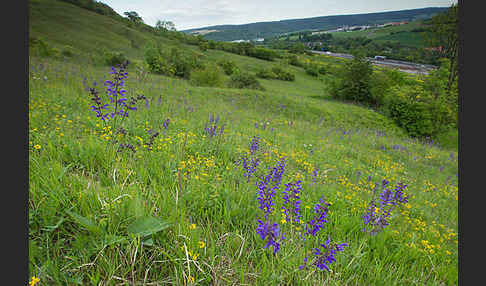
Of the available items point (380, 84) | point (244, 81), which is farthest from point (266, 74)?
point (380, 84)

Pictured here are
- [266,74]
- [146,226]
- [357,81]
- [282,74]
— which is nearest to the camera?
[146,226]

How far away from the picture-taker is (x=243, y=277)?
1.92m

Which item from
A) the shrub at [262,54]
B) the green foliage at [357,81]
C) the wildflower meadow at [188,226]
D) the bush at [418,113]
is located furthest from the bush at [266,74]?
the wildflower meadow at [188,226]

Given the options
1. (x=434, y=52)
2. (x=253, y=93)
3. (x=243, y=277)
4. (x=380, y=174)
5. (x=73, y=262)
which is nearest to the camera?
(x=73, y=262)

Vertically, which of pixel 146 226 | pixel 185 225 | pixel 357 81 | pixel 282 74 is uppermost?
pixel 282 74

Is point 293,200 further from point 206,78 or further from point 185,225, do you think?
point 206,78

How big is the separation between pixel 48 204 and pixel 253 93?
21927 millimetres

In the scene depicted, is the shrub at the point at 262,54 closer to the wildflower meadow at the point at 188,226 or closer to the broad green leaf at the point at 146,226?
the wildflower meadow at the point at 188,226

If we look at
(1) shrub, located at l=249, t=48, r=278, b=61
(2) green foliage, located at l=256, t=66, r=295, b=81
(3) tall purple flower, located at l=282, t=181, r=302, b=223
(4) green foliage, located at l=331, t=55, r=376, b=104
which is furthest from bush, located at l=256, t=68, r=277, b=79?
(3) tall purple flower, located at l=282, t=181, r=302, b=223

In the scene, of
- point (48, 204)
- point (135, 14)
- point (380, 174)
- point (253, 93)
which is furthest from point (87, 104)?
point (135, 14)

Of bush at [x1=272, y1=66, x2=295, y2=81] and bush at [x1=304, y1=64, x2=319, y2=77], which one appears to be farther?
bush at [x1=304, y1=64, x2=319, y2=77]

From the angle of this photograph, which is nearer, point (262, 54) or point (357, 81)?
point (357, 81)

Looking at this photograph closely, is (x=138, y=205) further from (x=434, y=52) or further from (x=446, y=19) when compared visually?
(x=434, y=52)

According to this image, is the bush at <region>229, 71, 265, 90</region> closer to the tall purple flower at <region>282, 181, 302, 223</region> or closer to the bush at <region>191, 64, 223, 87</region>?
the bush at <region>191, 64, 223, 87</region>
